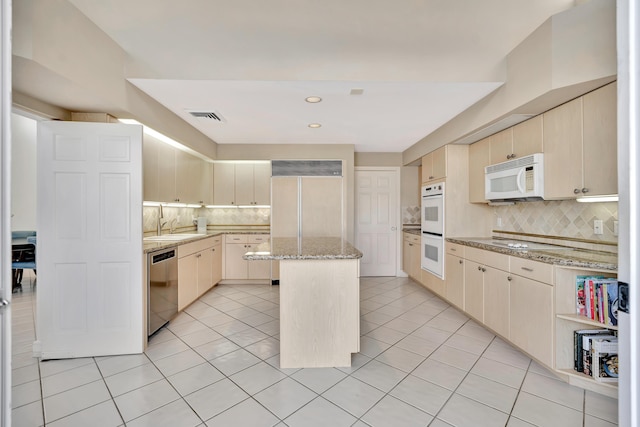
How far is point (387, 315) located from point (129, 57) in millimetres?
3574

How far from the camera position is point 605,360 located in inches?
76.8

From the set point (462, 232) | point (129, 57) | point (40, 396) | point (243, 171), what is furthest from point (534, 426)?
point (243, 171)

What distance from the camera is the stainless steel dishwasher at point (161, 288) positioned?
2.70 metres

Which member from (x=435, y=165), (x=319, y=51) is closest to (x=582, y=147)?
(x=435, y=165)

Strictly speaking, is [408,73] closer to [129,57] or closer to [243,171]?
[129,57]

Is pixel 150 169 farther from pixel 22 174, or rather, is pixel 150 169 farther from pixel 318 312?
pixel 22 174

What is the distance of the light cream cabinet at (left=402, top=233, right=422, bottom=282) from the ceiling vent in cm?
338

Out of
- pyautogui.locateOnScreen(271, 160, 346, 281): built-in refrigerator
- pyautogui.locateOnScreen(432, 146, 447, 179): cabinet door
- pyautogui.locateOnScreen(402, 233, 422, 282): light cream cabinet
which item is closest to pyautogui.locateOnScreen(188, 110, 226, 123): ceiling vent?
pyautogui.locateOnScreen(271, 160, 346, 281): built-in refrigerator

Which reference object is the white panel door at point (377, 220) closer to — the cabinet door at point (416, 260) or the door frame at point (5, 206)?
the cabinet door at point (416, 260)

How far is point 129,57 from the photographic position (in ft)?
7.86

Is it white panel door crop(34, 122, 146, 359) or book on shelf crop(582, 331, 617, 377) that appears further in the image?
white panel door crop(34, 122, 146, 359)

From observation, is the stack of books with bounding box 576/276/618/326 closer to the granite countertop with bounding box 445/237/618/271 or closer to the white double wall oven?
the granite countertop with bounding box 445/237/618/271

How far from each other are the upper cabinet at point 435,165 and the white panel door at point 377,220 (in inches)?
38.2

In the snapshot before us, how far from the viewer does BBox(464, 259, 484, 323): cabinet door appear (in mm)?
2984
